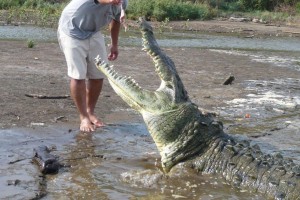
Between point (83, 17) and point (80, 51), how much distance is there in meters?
0.36

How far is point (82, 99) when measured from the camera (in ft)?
19.1

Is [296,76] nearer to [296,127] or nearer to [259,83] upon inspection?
[259,83]

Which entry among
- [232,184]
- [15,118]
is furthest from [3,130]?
[232,184]

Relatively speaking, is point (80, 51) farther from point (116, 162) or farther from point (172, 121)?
point (172, 121)

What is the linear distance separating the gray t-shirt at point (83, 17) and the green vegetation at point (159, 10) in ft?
64.8

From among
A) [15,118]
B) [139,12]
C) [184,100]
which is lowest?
[139,12]

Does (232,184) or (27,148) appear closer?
(232,184)

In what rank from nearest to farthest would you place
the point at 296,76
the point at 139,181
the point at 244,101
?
the point at 139,181 → the point at 244,101 → the point at 296,76

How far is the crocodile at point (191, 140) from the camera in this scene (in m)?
4.40

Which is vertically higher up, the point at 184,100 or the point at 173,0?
the point at 184,100

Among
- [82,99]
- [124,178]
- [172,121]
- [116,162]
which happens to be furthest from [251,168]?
[82,99]

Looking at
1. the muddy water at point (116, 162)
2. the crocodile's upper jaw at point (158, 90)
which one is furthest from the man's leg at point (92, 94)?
the crocodile's upper jaw at point (158, 90)

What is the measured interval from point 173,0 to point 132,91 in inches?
1261

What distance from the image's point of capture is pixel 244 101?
26.3 feet
